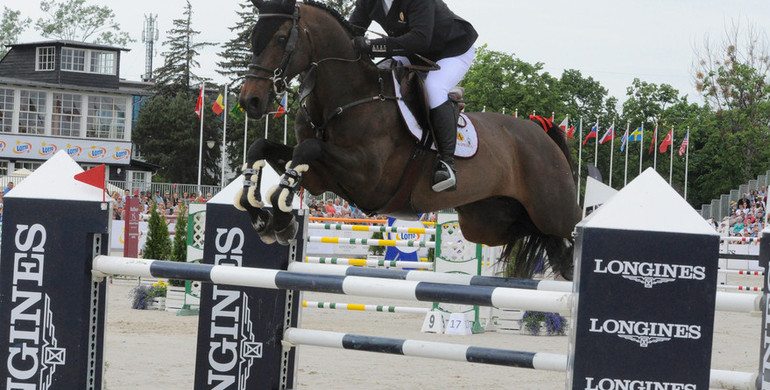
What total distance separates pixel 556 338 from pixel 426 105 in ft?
16.3

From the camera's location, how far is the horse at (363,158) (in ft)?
12.6

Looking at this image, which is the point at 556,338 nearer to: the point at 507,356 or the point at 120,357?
the point at 120,357

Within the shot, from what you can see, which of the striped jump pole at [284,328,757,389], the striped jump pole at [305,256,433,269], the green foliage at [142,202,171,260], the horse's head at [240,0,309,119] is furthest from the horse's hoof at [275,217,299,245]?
the green foliage at [142,202,171,260]

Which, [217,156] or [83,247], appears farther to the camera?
[217,156]

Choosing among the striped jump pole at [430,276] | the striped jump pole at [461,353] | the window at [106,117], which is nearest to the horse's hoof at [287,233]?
the striped jump pole at [430,276]

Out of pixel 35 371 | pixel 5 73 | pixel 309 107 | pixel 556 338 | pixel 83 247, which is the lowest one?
pixel 556 338

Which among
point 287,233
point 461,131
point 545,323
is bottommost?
point 545,323

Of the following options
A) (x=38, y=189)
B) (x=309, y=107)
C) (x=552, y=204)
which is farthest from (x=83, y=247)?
(x=552, y=204)

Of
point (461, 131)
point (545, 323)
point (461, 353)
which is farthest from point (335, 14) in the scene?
point (545, 323)

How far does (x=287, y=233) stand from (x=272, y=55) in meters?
0.80

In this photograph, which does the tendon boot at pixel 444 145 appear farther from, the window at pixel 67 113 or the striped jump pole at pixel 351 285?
the window at pixel 67 113

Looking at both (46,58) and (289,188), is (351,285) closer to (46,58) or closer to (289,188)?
(289,188)

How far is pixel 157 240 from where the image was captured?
11406 mm

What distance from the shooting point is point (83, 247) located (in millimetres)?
3348
